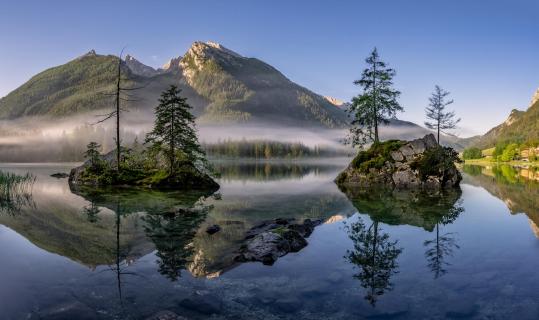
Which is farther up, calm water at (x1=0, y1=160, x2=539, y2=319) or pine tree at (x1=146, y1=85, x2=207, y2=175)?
pine tree at (x1=146, y1=85, x2=207, y2=175)

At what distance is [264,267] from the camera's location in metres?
15.3

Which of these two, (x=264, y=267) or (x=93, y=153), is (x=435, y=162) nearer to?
(x=264, y=267)

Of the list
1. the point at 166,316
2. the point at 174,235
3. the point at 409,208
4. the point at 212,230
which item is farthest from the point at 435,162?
the point at 166,316

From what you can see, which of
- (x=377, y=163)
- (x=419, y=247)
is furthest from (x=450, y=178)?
(x=419, y=247)

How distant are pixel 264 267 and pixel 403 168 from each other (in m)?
42.4

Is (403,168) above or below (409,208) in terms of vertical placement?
above

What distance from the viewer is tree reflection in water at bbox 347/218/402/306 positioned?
12922 millimetres

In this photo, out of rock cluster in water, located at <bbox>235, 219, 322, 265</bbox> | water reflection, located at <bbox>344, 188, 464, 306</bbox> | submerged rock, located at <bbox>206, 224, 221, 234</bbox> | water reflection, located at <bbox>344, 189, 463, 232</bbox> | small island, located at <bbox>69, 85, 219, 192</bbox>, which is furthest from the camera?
small island, located at <bbox>69, 85, 219, 192</bbox>

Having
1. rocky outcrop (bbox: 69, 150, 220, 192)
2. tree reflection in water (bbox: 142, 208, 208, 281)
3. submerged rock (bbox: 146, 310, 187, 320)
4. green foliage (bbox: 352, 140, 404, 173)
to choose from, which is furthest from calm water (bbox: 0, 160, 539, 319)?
green foliage (bbox: 352, 140, 404, 173)

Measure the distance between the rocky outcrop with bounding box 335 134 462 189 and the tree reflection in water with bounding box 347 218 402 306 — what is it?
3077 cm

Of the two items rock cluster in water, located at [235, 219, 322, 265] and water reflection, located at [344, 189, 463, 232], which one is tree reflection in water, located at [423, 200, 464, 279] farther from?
rock cluster in water, located at [235, 219, 322, 265]

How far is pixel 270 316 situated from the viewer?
410 inches

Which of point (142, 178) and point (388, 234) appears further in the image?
point (142, 178)

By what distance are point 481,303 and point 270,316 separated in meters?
6.56
